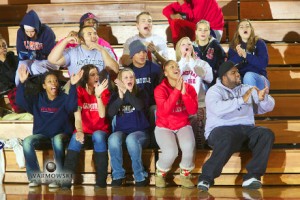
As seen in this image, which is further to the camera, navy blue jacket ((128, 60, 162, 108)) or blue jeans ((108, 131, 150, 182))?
navy blue jacket ((128, 60, 162, 108))

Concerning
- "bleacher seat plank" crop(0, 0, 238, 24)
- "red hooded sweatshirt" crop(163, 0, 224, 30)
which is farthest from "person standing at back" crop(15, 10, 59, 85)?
"red hooded sweatshirt" crop(163, 0, 224, 30)

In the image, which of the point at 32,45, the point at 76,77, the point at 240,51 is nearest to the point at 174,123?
the point at 76,77

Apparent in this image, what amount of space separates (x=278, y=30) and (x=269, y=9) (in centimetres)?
37

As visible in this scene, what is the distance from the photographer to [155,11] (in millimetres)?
8109

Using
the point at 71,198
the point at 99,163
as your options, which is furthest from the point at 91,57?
the point at 71,198

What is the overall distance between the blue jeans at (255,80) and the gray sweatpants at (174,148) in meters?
0.88

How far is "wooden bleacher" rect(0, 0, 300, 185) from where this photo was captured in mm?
6523

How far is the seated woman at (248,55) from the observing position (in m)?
6.60

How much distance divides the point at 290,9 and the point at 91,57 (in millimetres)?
2544

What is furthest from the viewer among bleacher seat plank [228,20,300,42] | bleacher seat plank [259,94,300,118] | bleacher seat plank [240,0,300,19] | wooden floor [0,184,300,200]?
bleacher seat plank [240,0,300,19]

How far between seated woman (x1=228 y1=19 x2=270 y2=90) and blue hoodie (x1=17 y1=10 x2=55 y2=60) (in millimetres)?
1812

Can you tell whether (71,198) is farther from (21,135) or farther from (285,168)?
(285,168)

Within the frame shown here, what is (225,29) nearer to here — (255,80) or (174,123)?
(255,80)

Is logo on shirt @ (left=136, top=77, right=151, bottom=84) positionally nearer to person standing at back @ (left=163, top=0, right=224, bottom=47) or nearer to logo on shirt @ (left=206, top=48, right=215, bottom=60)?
logo on shirt @ (left=206, top=48, right=215, bottom=60)
